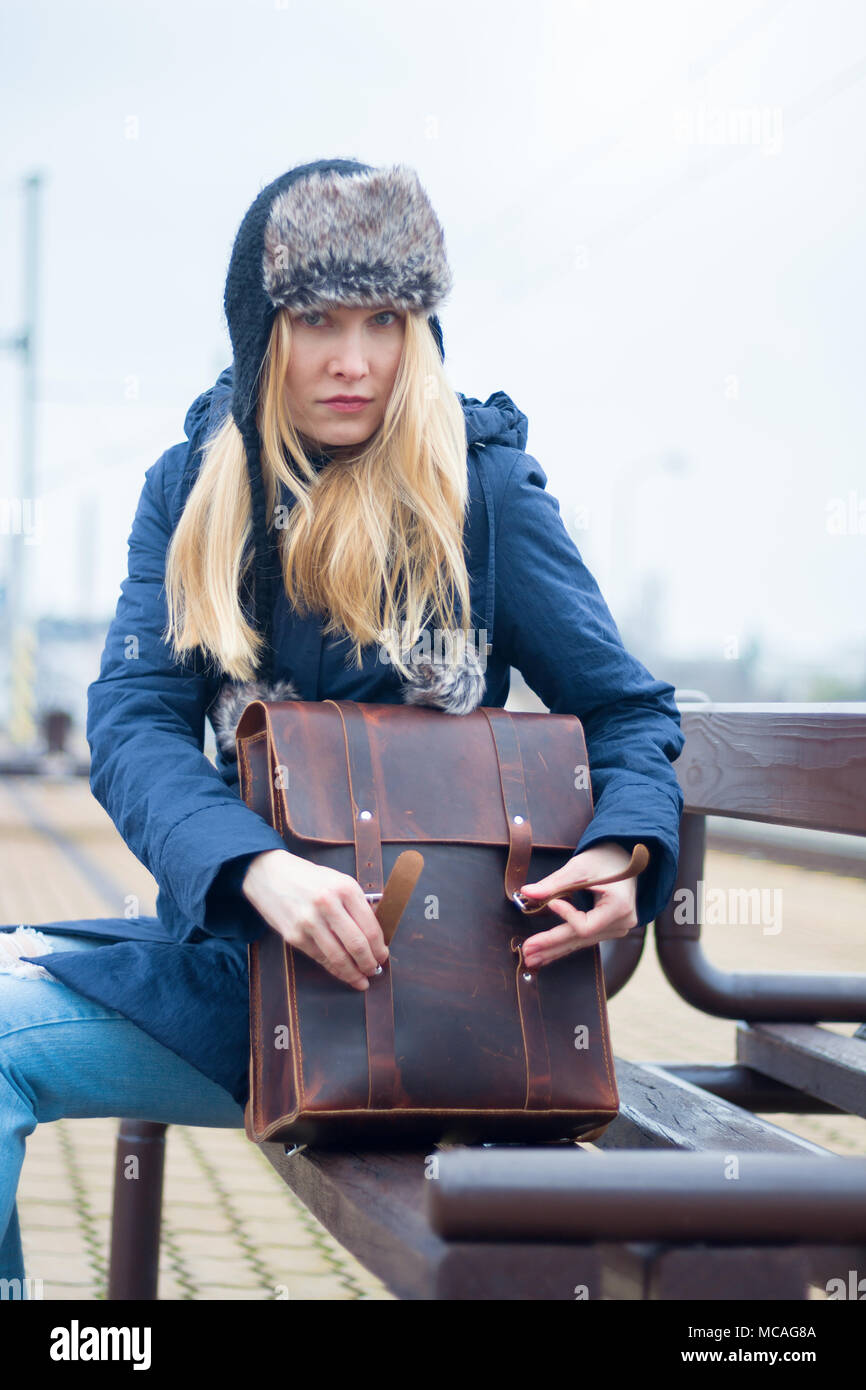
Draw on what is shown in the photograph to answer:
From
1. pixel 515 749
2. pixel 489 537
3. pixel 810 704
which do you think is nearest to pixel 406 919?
pixel 515 749

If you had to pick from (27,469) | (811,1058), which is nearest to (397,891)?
(811,1058)

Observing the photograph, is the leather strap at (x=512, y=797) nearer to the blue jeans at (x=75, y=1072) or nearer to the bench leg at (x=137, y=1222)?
the blue jeans at (x=75, y=1072)

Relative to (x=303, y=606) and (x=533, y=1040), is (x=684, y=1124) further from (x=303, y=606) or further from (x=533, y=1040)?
(x=303, y=606)

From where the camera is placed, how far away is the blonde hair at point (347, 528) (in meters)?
1.84

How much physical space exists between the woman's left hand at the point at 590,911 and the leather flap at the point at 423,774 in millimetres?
45

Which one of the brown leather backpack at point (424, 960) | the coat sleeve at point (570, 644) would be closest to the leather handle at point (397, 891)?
the brown leather backpack at point (424, 960)

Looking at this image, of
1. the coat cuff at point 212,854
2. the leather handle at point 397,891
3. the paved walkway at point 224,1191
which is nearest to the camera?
the leather handle at point 397,891

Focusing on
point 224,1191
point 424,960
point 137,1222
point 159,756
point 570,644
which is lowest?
point 224,1191

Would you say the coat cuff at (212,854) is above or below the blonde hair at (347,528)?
below

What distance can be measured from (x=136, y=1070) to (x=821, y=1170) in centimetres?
97

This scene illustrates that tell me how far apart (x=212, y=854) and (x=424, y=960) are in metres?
0.26

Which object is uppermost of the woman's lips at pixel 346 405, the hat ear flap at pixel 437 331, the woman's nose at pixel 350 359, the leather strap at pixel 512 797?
the hat ear flap at pixel 437 331

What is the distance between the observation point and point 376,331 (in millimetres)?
1914

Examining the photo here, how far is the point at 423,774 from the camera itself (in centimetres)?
163
